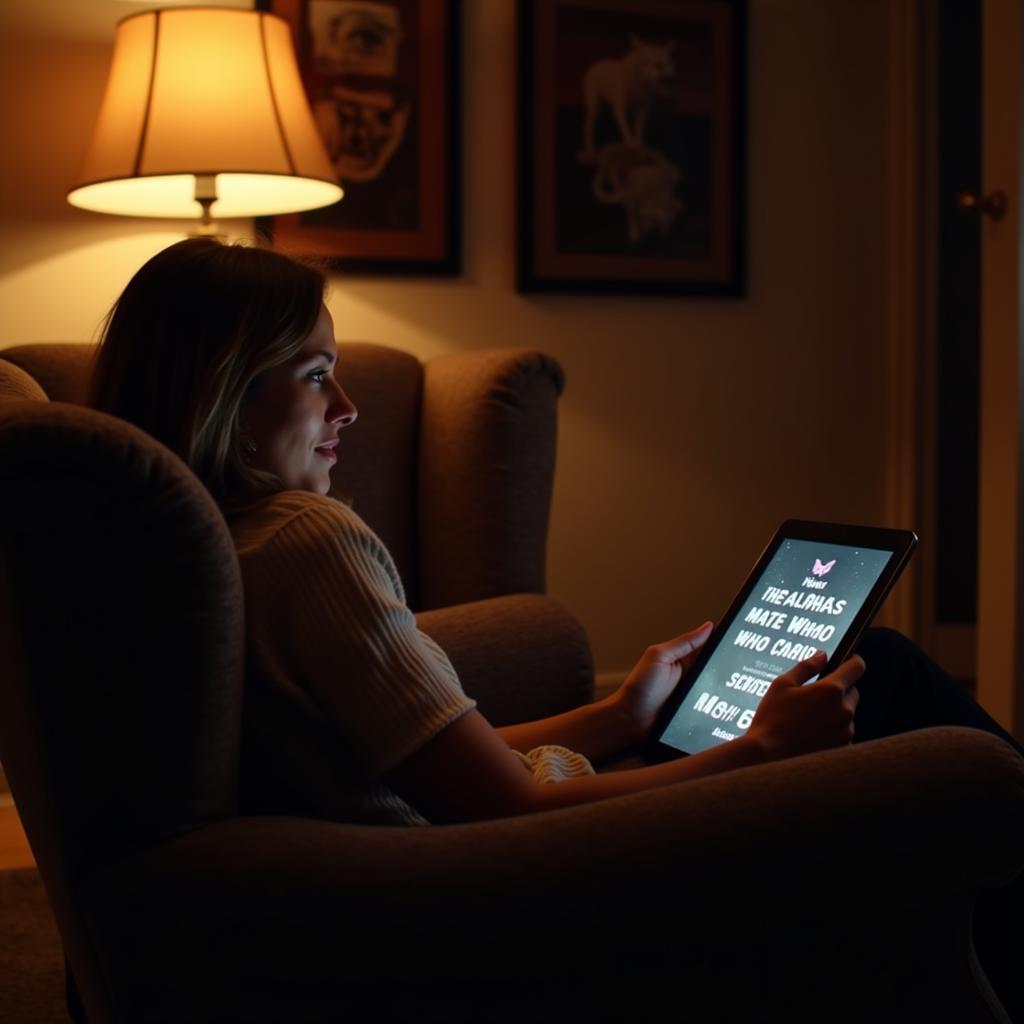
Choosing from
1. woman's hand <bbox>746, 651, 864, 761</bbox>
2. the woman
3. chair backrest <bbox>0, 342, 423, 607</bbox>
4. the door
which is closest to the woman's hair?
the woman

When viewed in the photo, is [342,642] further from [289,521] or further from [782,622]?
[782,622]

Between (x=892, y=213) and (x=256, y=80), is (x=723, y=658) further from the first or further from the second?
(x=892, y=213)

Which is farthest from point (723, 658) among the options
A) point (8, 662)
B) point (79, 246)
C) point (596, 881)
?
point (79, 246)

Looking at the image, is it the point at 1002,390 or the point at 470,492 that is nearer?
Result: the point at 470,492

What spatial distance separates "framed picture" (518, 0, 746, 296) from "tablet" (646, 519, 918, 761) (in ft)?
5.81

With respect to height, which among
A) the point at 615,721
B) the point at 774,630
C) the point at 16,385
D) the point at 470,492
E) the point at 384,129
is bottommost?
the point at 615,721

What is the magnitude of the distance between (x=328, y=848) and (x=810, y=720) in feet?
1.25

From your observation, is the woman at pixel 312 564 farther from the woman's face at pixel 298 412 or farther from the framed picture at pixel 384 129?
the framed picture at pixel 384 129

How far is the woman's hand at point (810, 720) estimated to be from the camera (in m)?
0.99

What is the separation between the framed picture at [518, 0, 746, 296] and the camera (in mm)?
2949

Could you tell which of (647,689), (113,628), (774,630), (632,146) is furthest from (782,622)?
(632,146)

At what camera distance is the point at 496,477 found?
1.99 m

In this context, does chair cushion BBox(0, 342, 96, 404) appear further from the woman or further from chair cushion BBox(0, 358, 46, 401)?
the woman

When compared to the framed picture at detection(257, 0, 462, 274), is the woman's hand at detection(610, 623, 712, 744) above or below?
below
